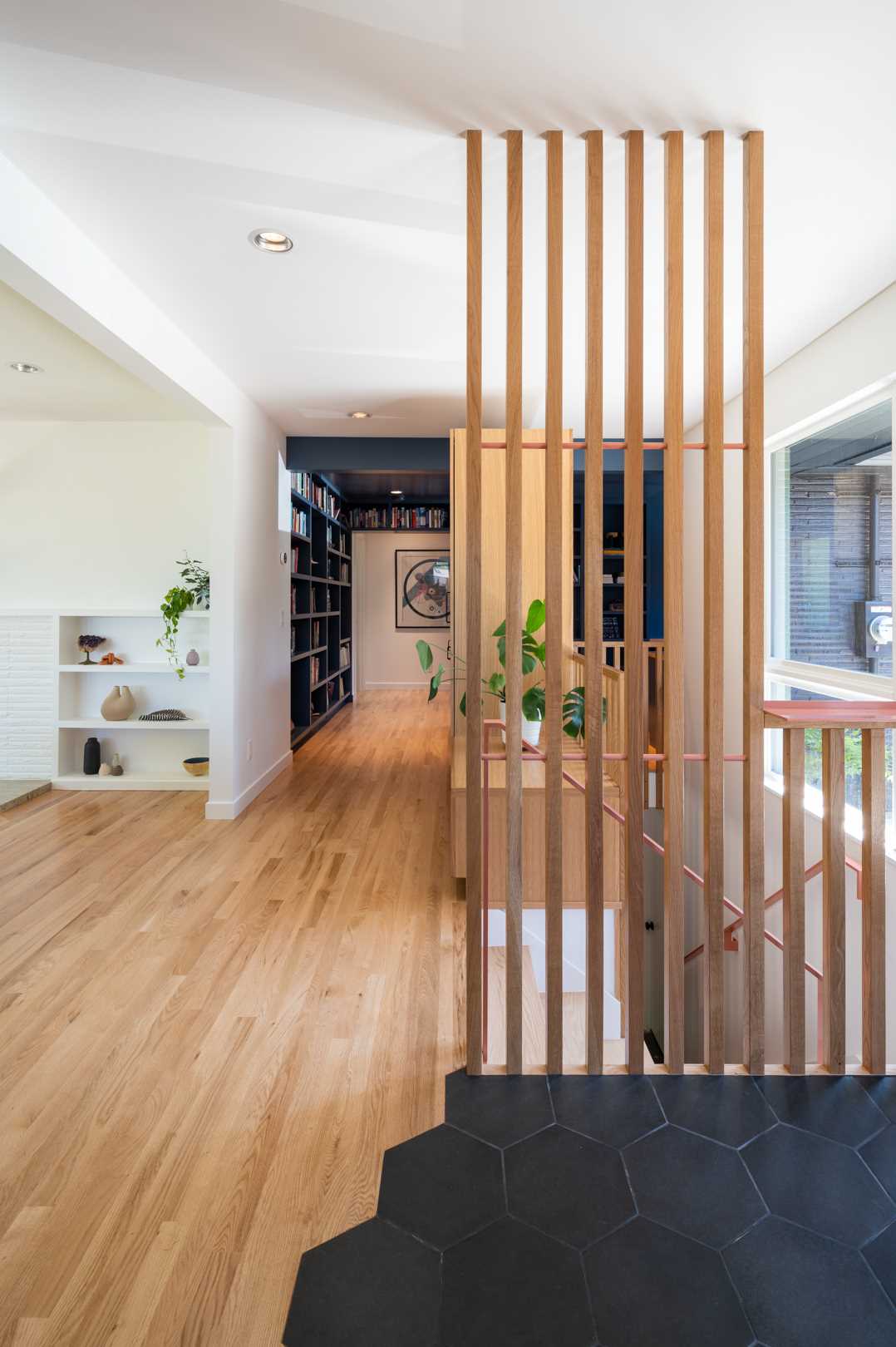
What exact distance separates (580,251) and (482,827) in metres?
2.07

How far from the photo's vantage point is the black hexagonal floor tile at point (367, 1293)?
3.80ft

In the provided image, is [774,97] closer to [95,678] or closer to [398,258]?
[398,258]

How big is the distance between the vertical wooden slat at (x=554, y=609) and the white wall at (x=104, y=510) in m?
3.57

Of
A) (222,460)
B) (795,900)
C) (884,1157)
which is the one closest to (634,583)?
(795,900)

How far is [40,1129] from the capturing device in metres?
1.64

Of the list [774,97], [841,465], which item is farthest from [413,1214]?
[841,465]

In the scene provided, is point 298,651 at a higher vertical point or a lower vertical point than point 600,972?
higher

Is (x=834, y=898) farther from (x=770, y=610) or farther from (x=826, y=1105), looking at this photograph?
(x=770, y=610)

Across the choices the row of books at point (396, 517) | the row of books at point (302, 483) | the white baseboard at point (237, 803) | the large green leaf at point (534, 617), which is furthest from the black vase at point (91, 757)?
the row of books at point (396, 517)

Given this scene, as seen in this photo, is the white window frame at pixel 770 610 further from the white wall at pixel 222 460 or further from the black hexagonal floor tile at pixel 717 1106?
the white wall at pixel 222 460

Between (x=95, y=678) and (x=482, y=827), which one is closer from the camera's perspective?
(x=482, y=827)

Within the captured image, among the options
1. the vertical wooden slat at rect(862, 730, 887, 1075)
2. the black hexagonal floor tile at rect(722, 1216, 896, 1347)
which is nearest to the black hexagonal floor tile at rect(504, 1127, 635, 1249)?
the black hexagonal floor tile at rect(722, 1216, 896, 1347)

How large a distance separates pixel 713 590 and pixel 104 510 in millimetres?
4349

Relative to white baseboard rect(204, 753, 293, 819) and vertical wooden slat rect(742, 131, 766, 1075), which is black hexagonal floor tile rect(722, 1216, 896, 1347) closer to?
vertical wooden slat rect(742, 131, 766, 1075)
